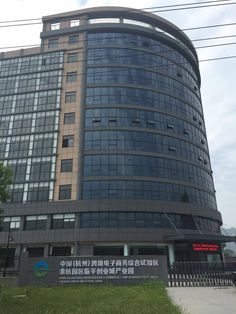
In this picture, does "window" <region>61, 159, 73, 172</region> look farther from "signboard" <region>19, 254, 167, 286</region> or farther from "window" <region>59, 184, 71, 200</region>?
"signboard" <region>19, 254, 167, 286</region>

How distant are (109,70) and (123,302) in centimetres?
4225

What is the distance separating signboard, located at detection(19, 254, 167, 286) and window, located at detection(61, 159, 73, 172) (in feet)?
78.0

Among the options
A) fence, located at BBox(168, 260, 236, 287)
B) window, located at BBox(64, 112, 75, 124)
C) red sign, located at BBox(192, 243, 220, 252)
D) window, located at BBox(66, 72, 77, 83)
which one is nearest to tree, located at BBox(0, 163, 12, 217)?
fence, located at BBox(168, 260, 236, 287)

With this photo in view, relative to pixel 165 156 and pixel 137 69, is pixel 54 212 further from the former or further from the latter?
pixel 137 69

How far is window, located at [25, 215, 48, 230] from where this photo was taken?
136ft

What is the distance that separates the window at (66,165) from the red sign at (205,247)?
20.0 m

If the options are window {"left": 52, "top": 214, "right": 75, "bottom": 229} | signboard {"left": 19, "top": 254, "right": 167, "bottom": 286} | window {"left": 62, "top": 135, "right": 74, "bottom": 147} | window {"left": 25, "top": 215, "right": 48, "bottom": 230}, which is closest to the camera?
signboard {"left": 19, "top": 254, "right": 167, "bottom": 286}

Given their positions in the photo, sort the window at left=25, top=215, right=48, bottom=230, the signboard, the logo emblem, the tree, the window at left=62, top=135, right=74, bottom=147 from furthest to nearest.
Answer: the window at left=62, top=135, right=74, bottom=147
the window at left=25, top=215, right=48, bottom=230
the logo emblem
the signboard
the tree

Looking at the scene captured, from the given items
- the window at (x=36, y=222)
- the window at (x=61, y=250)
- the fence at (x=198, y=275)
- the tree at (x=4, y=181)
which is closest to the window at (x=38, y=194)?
the window at (x=36, y=222)

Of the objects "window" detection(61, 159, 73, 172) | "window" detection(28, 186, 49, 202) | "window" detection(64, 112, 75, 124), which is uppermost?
"window" detection(64, 112, 75, 124)

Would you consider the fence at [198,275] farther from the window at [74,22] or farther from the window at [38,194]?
the window at [74,22]

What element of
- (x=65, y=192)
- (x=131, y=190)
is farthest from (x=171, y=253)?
(x=65, y=192)

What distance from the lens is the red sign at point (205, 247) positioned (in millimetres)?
41188

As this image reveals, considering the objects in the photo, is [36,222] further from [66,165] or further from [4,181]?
[4,181]
